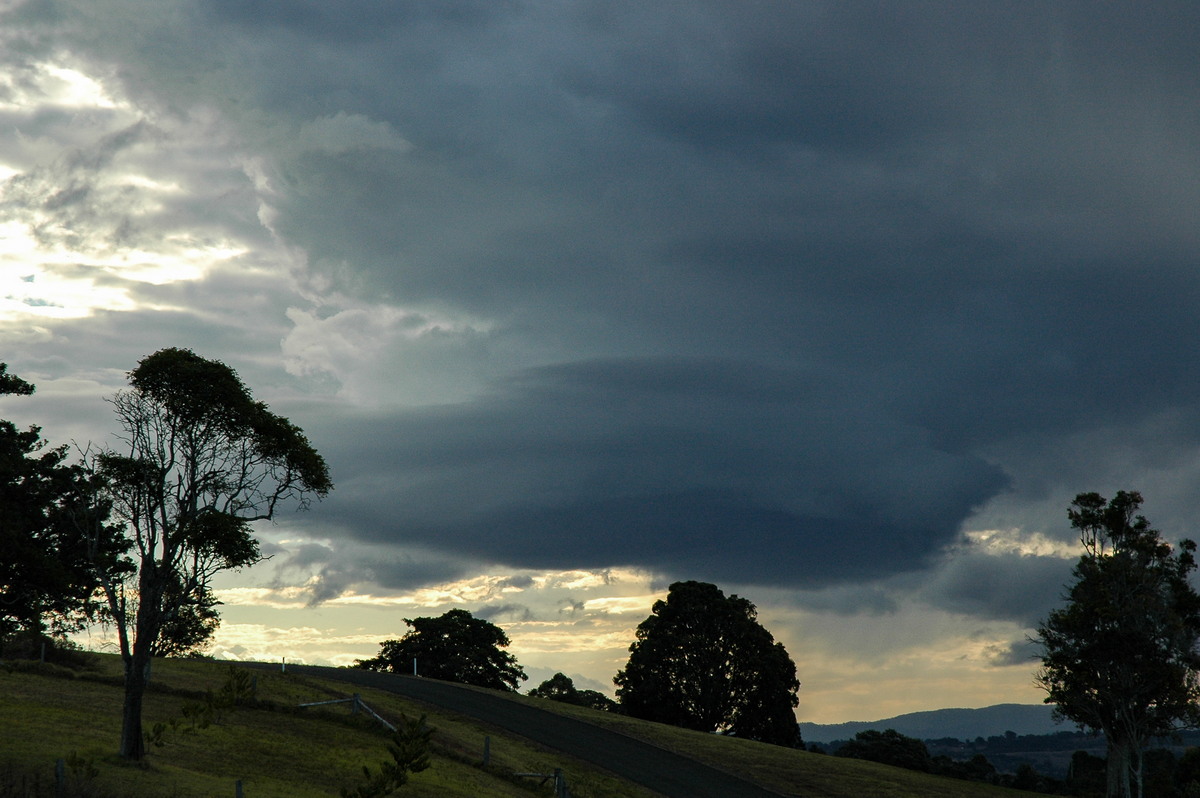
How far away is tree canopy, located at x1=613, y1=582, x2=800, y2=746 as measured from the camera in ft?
319

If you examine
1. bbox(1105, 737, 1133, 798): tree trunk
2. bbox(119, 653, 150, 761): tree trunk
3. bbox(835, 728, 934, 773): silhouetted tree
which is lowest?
bbox(835, 728, 934, 773): silhouetted tree

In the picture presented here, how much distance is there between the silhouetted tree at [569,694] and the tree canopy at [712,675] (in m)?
13.2

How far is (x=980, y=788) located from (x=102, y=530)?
5863 cm

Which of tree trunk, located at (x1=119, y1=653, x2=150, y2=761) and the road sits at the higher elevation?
tree trunk, located at (x1=119, y1=653, x2=150, y2=761)

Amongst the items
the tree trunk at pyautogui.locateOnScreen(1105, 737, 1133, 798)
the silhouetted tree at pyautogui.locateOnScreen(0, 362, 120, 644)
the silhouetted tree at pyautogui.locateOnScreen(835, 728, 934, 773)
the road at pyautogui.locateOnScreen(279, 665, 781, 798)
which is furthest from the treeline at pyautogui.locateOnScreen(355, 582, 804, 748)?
the silhouetted tree at pyautogui.locateOnScreen(0, 362, 120, 644)

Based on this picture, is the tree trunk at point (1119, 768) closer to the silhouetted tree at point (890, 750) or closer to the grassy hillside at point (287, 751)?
the grassy hillside at point (287, 751)

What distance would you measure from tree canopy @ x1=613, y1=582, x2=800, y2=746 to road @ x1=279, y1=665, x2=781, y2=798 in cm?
2417

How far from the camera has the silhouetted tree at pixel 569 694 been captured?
112 m

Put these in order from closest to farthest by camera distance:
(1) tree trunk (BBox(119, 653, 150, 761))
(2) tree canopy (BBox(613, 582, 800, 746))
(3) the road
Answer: (1) tree trunk (BBox(119, 653, 150, 761)) < (3) the road < (2) tree canopy (BBox(613, 582, 800, 746))

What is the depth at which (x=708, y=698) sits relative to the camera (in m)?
97.4

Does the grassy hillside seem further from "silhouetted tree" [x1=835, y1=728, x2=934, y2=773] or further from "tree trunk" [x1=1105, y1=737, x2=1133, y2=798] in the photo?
"silhouetted tree" [x1=835, y1=728, x2=934, y2=773]

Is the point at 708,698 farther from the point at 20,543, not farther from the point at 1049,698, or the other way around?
the point at 20,543

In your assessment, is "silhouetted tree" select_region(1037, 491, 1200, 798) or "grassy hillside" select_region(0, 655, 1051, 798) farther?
"silhouetted tree" select_region(1037, 491, 1200, 798)

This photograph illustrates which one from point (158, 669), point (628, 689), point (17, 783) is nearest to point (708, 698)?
point (628, 689)
